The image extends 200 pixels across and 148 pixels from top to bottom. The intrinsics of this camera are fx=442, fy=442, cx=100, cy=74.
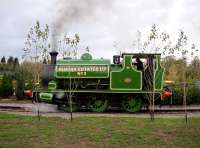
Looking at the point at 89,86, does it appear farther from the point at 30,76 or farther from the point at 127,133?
the point at 30,76

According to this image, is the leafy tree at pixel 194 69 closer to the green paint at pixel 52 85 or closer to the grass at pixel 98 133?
the green paint at pixel 52 85

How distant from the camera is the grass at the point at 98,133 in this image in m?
10.7

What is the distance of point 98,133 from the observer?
454 inches

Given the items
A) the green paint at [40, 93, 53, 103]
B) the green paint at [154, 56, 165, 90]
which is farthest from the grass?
the green paint at [40, 93, 53, 103]

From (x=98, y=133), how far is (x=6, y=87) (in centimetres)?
1565

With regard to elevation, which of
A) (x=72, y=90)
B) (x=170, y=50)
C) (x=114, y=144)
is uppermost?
(x=170, y=50)

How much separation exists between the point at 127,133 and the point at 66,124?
2.25 meters

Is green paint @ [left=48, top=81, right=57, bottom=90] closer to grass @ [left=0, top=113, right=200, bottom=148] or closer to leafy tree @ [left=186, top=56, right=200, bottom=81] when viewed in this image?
grass @ [left=0, top=113, right=200, bottom=148]

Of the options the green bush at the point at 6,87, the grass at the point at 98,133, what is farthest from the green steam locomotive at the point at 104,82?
the green bush at the point at 6,87

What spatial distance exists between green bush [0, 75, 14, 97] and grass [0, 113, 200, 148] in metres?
12.4

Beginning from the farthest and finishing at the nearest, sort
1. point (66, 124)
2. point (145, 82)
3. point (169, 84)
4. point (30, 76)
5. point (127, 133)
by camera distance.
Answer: point (30, 76) < point (169, 84) < point (145, 82) < point (66, 124) < point (127, 133)

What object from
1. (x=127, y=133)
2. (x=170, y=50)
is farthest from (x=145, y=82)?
(x=170, y=50)

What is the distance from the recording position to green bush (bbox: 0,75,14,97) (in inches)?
1023

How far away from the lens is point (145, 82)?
18.7 metres
